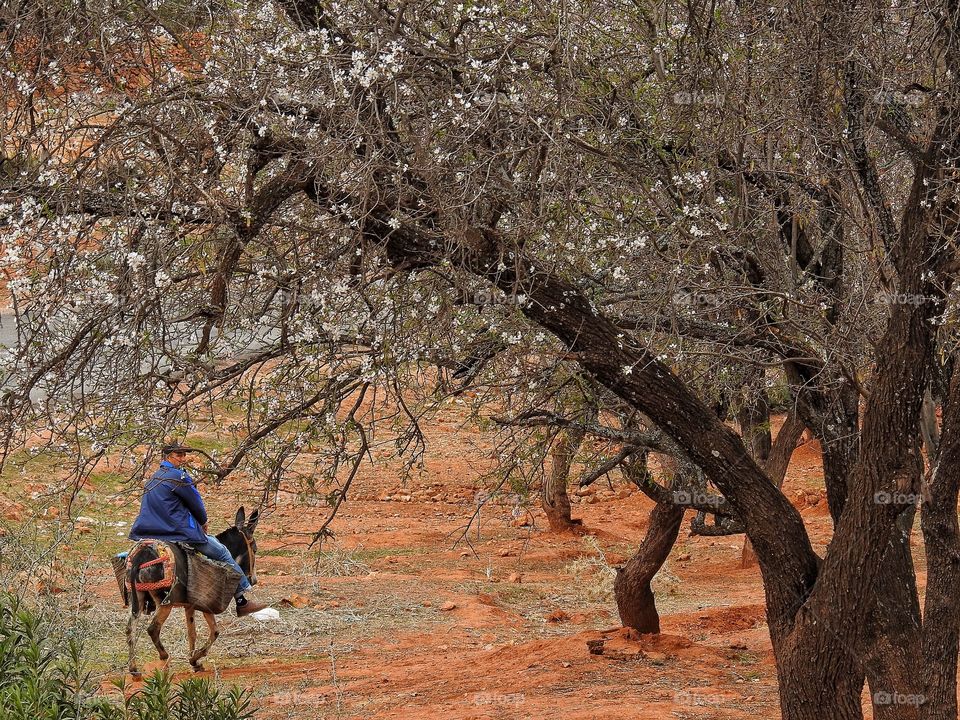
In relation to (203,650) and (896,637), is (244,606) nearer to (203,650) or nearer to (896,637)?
(203,650)

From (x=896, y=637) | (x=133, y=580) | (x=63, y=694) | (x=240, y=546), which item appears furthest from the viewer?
(x=240, y=546)

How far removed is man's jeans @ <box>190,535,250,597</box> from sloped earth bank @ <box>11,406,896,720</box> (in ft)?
2.01

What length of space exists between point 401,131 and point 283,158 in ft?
2.06

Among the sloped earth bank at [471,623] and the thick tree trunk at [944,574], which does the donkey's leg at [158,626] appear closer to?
the sloped earth bank at [471,623]

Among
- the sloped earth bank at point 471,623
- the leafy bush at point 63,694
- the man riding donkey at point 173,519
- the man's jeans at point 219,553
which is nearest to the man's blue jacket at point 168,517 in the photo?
the man riding donkey at point 173,519

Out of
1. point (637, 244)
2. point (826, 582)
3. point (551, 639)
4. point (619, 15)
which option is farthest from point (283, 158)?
point (551, 639)

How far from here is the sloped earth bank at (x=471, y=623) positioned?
9.77 m

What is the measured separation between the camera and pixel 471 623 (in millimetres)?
13242

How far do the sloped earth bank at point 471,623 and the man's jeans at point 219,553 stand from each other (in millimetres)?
614

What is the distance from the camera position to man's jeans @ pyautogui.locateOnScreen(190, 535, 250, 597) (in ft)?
34.2

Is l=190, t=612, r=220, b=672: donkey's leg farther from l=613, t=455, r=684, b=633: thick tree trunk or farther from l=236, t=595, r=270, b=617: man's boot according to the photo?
l=613, t=455, r=684, b=633: thick tree trunk

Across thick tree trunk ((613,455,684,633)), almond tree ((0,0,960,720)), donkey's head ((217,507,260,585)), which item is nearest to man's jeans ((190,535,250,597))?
donkey's head ((217,507,260,585))

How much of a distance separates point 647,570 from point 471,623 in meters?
2.86

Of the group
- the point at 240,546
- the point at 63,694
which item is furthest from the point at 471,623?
the point at 63,694
